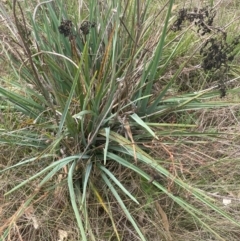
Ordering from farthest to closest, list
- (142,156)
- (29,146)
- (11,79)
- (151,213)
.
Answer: (11,79), (29,146), (151,213), (142,156)

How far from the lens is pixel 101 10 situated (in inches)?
86.1

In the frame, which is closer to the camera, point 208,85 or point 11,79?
point 11,79

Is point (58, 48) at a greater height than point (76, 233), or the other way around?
point (58, 48)

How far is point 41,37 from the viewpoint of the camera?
77.2 inches

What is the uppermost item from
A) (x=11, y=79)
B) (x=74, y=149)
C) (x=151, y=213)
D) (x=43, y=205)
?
(x=11, y=79)

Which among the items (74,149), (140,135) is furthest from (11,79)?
(140,135)

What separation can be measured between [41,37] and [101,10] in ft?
1.31

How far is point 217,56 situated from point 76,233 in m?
0.92

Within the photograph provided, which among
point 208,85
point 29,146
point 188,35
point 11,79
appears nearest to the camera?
point 29,146

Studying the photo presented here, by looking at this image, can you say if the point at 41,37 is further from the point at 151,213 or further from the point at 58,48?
the point at 151,213

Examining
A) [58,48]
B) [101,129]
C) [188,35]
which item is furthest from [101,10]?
[101,129]

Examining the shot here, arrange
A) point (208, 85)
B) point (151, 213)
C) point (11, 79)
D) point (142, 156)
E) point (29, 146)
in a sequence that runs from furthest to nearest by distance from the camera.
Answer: point (208, 85)
point (11, 79)
point (29, 146)
point (151, 213)
point (142, 156)

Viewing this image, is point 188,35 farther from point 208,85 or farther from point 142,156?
point 142,156

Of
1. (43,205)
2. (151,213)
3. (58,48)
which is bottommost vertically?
(151,213)
